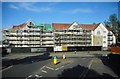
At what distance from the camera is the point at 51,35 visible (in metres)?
98.2

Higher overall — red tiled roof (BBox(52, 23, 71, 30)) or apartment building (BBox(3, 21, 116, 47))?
red tiled roof (BBox(52, 23, 71, 30))

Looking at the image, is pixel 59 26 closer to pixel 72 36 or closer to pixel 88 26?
pixel 72 36

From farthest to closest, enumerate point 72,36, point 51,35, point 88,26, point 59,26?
1. point 88,26
2. point 59,26
3. point 51,35
4. point 72,36

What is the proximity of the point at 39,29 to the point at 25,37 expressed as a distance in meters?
7.98

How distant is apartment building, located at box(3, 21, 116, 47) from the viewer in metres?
95.9

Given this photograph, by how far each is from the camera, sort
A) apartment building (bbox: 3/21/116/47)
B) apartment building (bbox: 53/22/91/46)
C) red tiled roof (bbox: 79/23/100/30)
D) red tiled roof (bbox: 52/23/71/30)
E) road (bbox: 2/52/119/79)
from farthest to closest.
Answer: red tiled roof (bbox: 79/23/100/30) < red tiled roof (bbox: 52/23/71/30) < apartment building (bbox: 53/22/91/46) < apartment building (bbox: 3/21/116/47) < road (bbox: 2/52/119/79)

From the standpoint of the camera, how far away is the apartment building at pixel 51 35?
95938 millimetres

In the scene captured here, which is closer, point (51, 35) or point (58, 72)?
point (58, 72)

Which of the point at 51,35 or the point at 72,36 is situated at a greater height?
the point at 51,35

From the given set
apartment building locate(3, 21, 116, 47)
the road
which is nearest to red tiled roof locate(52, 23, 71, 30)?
apartment building locate(3, 21, 116, 47)

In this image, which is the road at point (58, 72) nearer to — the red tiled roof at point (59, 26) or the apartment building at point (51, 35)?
the apartment building at point (51, 35)

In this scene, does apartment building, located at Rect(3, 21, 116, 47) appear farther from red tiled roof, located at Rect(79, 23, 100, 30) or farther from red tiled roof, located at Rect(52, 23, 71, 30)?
red tiled roof, located at Rect(79, 23, 100, 30)

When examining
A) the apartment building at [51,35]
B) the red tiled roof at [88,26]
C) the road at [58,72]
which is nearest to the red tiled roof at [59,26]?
the apartment building at [51,35]

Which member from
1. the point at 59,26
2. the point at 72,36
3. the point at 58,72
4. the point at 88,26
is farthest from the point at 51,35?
the point at 58,72
